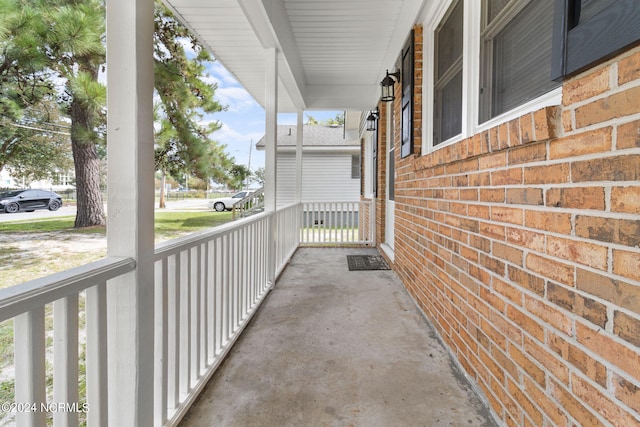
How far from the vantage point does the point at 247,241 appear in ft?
9.18

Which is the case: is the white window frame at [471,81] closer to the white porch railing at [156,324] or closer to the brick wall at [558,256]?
the brick wall at [558,256]

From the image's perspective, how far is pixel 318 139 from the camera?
38.5 ft

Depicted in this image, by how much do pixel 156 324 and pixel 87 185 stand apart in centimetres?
65

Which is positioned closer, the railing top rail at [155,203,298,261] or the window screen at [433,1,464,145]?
the railing top rail at [155,203,298,261]

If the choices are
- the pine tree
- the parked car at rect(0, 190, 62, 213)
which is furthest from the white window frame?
the pine tree

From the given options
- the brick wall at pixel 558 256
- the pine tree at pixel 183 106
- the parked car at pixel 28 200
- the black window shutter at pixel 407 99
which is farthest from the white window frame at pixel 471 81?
the pine tree at pixel 183 106

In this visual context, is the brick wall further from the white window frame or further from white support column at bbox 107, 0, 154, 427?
white support column at bbox 107, 0, 154, 427

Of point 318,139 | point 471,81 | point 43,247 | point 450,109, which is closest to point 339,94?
point 450,109

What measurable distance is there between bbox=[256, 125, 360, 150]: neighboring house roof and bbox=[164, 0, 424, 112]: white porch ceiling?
5671mm

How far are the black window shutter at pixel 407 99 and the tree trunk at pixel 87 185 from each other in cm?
256

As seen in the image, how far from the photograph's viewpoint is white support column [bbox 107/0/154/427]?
1185mm

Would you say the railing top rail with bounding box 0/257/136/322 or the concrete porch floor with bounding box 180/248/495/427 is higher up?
the railing top rail with bounding box 0/257/136/322

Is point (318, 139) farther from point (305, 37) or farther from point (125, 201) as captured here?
point (125, 201)

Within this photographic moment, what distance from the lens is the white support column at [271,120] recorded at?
3.44 metres
